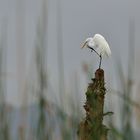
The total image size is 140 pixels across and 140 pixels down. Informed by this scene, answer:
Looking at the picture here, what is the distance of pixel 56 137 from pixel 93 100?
1553 mm

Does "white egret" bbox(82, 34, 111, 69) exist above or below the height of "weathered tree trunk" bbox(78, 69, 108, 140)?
above

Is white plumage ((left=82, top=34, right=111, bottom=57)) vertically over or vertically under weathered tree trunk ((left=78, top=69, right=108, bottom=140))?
over

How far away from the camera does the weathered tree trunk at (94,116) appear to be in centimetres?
57

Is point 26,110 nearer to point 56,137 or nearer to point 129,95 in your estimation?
point 56,137

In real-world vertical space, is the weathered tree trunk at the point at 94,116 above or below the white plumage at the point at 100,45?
below

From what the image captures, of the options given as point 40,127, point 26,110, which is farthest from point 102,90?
point 26,110

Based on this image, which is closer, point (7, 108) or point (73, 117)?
point (73, 117)

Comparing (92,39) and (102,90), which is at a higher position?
(92,39)

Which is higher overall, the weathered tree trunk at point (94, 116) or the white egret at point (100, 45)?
the white egret at point (100, 45)

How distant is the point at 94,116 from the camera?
0.58m

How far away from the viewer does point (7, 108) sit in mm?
2094

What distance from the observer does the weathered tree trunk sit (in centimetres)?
57

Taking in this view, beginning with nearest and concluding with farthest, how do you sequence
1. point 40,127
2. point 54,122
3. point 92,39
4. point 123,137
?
point 92,39 → point 123,137 → point 40,127 → point 54,122

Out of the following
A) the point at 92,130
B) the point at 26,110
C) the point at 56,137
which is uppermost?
the point at 26,110
